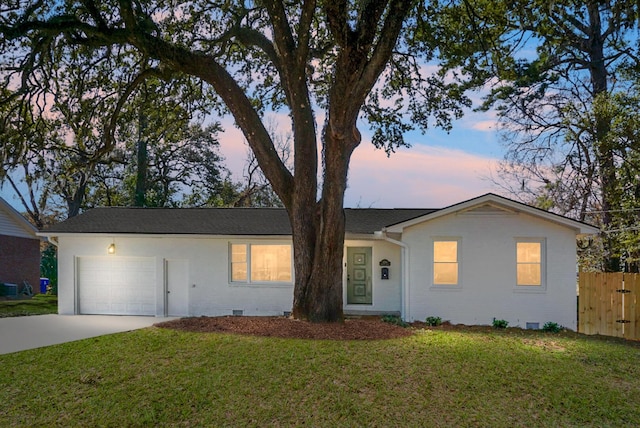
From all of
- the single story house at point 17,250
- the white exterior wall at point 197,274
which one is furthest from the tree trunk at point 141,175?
the white exterior wall at point 197,274

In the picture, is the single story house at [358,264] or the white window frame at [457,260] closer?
the single story house at [358,264]

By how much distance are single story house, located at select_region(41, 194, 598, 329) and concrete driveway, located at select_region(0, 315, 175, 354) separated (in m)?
0.98

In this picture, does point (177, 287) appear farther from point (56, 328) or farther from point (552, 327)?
point (552, 327)

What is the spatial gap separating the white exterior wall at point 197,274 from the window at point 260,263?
0.66 feet

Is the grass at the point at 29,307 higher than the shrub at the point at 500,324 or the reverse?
the reverse

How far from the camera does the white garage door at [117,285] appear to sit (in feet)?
50.8

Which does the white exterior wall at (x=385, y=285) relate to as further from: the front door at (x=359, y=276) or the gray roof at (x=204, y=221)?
the gray roof at (x=204, y=221)

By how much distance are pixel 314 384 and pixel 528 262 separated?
8228mm

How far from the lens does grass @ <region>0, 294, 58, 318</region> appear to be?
55.1 feet

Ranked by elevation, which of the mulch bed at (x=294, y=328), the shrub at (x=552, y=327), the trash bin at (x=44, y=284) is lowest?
the trash bin at (x=44, y=284)

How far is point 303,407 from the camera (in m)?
7.01

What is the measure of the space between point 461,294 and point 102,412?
9.41 metres

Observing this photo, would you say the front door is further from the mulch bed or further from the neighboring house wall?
the mulch bed

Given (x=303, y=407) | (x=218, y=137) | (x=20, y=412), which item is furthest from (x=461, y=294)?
(x=218, y=137)
